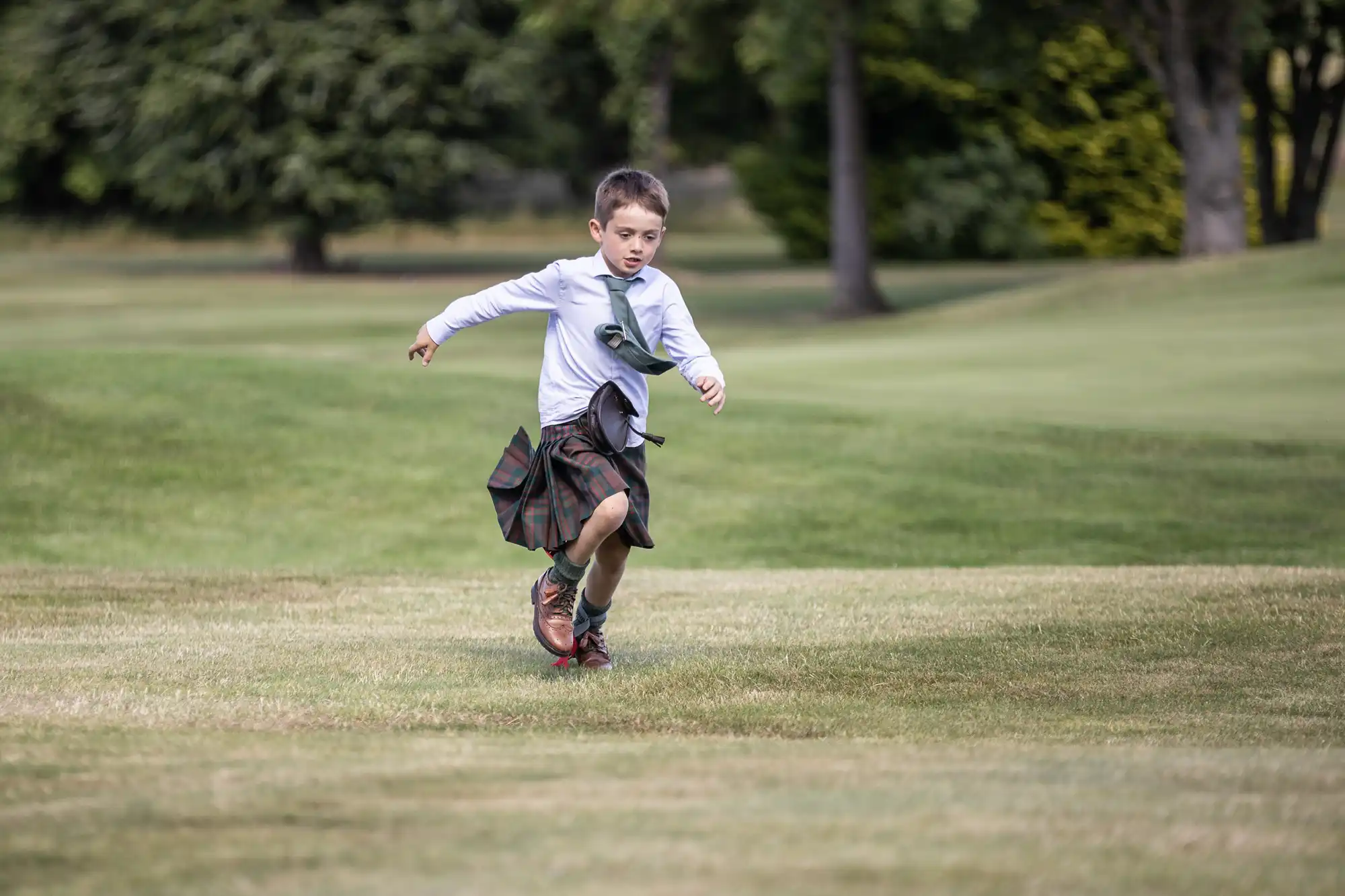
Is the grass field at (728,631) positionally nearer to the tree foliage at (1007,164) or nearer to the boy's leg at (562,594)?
the boy's leg at (562,594)

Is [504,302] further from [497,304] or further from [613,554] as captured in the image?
[613,554]

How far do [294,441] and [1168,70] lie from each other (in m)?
20.0

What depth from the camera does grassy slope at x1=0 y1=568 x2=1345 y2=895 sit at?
398cm

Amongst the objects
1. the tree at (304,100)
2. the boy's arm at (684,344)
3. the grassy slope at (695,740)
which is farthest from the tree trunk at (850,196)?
the boy's arm at (684,344)

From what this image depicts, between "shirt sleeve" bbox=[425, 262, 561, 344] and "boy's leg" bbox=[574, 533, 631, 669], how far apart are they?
0.94 m

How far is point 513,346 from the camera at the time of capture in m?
30.5

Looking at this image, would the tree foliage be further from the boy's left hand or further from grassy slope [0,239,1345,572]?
the boy's left hand

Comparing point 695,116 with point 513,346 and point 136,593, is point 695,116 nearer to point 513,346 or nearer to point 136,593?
point 513,346

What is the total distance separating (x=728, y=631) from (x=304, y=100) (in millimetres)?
40933

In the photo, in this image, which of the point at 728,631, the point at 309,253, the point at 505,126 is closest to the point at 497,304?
the point at 728,631

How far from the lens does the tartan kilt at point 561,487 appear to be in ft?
22.9

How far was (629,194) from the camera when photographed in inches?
274

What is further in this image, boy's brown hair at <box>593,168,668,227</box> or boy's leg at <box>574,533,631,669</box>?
boy's leg at <box>574,533,631,669</box>

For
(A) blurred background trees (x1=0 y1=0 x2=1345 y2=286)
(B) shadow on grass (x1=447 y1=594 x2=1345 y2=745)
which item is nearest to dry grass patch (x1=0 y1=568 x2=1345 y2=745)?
(B) shadow on grass (x1=447 y1=594 x2=1345 y2=745)
